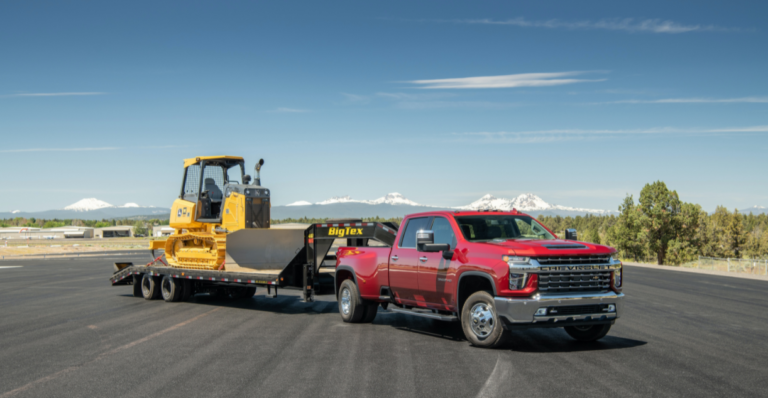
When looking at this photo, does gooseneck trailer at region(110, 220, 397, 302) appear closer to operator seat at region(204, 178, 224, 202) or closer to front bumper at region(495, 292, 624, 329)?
operator seat at region(204, 178, 224, 202)

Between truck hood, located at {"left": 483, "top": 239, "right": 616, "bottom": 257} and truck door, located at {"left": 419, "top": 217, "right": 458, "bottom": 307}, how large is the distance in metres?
0.88

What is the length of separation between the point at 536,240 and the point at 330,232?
5.80 meters

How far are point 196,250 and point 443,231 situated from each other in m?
8.94

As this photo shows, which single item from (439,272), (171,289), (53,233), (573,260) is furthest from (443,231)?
(53,233)

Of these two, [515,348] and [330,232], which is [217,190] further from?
[515,348]

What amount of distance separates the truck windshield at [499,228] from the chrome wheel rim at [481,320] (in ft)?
4.10

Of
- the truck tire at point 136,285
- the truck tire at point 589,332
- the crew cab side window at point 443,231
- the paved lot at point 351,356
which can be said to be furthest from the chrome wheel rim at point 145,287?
the truck tire at point 589,332

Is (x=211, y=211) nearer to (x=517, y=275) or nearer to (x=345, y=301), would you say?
(x=345, y=301)

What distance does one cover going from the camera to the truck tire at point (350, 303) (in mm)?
12195

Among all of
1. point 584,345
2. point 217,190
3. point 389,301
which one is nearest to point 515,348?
point 584,345

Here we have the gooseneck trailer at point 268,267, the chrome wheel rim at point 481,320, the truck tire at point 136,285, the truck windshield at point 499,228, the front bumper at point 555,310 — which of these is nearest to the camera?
the front bumper at point 555,310

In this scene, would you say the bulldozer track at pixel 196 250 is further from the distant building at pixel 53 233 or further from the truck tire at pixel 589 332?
the distant building at pixel 53 233

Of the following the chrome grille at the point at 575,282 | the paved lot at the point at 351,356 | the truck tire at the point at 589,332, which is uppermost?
the chrome grille at the point at 575,282

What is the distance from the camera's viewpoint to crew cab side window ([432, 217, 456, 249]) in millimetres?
10141
